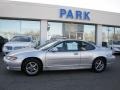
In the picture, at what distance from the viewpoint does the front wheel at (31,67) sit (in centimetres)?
793

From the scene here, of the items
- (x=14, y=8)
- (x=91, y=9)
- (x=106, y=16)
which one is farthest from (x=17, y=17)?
(x=106, y=16)

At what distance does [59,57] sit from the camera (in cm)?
828

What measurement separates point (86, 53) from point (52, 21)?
14.9 m

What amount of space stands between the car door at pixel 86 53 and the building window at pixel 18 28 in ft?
46.4

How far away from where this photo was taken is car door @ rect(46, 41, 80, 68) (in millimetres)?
8188

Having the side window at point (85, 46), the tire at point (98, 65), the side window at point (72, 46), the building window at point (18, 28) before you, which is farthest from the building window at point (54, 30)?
the side window at point (72, 46)

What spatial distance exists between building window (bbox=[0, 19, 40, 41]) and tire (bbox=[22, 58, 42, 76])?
14.4 meters

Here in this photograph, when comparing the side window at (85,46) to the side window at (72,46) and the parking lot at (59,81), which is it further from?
the parking lot at (59,81)

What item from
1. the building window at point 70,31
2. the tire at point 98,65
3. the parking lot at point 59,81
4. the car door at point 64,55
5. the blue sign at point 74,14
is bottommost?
the parking lot at point 59,81

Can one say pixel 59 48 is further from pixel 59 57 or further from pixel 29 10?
pixel 29 10

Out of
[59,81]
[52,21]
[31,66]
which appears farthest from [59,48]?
[52,21]

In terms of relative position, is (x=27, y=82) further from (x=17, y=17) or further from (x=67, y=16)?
(x=67, y=16)

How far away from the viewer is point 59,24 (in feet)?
79.6

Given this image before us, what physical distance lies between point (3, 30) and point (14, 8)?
107 inches
